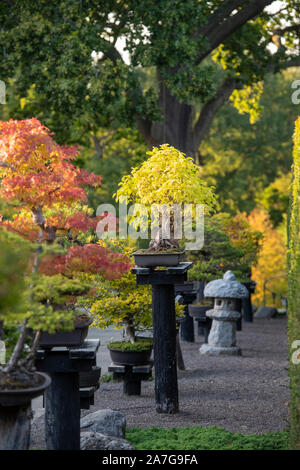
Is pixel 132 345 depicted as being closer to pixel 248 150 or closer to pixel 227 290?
pixel 227 290

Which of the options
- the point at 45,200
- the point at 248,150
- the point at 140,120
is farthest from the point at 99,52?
the point at 248,150

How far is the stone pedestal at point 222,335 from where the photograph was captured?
40.9ft

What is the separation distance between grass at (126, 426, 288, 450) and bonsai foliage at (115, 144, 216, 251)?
2174mm

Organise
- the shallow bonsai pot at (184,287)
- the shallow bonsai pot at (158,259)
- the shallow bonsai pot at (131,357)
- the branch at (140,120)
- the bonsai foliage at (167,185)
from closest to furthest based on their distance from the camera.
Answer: the bonsai foliage at (167,185) < the shallow bonsai pot at (158,259) < the shallow bonsai pot at (131,357) < the shallow bonsai pot at (184,287) < the branch at (140,120)

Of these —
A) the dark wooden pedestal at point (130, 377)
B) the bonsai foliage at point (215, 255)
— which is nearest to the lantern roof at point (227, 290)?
the bonsai foliage at point (215, 255)

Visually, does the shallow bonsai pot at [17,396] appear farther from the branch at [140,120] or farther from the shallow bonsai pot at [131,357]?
the branch at [140,120]

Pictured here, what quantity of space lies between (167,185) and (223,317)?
565 centimetres

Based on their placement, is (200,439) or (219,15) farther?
(219,15)

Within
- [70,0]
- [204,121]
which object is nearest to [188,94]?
[70,0]

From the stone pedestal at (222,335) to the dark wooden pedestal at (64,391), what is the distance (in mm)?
6908

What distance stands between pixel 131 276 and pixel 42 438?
8.51 ft

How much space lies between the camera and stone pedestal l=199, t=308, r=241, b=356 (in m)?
12.5

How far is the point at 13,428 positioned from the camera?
15.1ft

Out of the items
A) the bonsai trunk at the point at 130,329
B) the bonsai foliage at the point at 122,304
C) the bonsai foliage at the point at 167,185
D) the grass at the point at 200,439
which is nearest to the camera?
the grass at the point at 200,439
